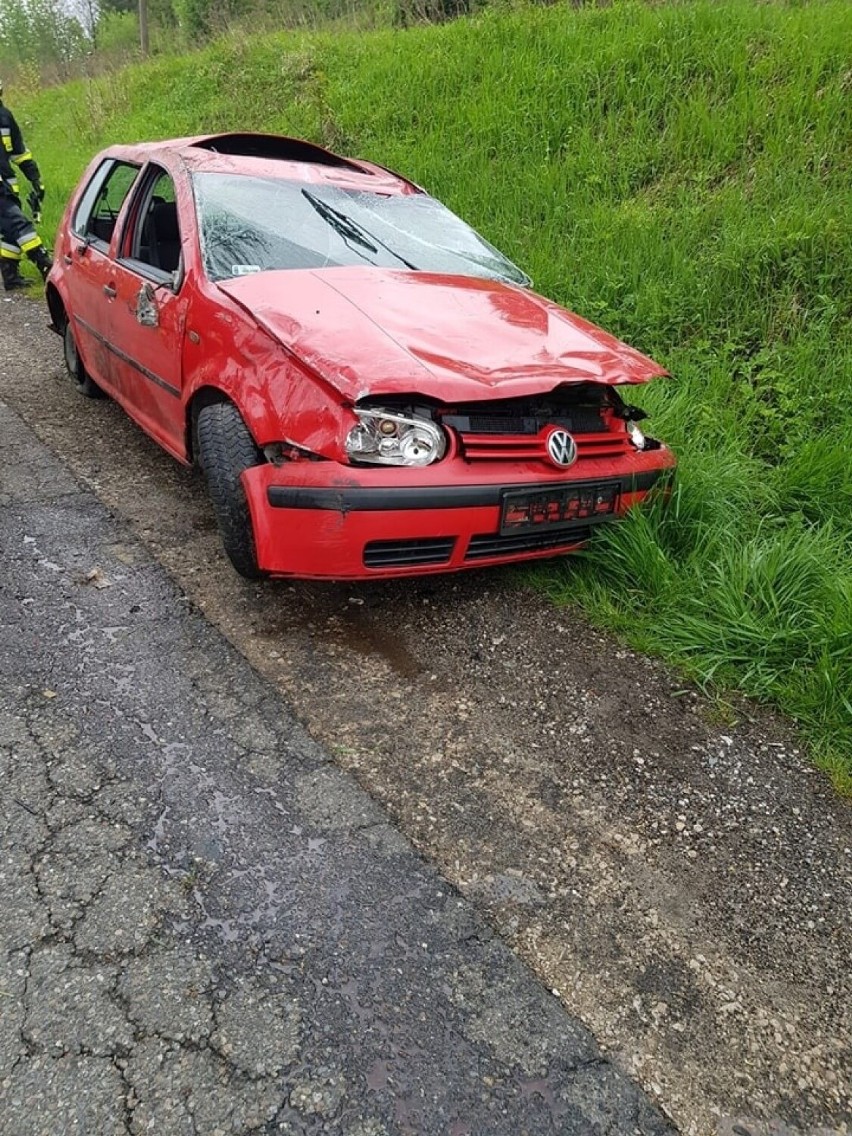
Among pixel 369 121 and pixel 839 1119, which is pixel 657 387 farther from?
pixel 369 121

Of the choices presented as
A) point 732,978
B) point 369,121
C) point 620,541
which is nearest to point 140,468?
point 620,541

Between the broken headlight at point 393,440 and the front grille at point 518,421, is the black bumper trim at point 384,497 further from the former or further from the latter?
the front grille at point 518,421

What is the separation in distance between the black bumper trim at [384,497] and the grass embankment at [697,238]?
708 mm

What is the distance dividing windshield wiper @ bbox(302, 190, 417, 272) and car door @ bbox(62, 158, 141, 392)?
102cm

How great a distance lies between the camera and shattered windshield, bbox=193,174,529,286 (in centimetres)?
353

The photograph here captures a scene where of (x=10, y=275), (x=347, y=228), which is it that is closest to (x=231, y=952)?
(x=347, y=228)

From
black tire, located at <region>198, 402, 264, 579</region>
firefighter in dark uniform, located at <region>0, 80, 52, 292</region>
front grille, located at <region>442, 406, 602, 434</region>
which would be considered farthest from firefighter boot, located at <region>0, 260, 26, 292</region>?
front grille, located at <region>442, 406, 602, 434</region>

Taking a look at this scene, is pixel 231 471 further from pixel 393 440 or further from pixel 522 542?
pixel 522 542

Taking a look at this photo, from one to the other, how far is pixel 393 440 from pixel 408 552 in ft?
1.24

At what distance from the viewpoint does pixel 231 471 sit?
9.71ft

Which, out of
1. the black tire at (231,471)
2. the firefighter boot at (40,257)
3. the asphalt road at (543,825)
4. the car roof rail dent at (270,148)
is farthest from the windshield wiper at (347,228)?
the firefighter boot at (40,257)

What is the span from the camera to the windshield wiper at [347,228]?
3785 millimetres

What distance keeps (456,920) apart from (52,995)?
0.87 metres

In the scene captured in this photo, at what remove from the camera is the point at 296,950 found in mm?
1845
